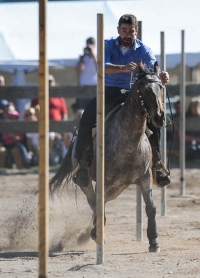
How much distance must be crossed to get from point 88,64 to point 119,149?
9.11 metres

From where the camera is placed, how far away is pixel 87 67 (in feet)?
58.6

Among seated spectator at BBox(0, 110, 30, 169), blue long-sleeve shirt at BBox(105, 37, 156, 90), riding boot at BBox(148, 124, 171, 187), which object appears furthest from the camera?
seated spectator at BBox(0, 110, 30, 169)

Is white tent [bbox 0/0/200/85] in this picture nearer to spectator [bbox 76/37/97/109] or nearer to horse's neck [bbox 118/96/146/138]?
spectator [bbox 76/37/97/109]

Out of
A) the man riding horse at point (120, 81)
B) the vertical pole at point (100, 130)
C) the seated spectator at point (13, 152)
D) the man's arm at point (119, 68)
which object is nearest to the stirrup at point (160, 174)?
the man riding horse at point (120, 81)

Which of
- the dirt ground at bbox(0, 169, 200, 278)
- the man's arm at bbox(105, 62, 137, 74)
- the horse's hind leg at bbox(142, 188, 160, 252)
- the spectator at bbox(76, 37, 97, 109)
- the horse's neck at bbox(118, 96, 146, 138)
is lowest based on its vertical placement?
the dirt ground at bbox(0, 169, 200, 278)

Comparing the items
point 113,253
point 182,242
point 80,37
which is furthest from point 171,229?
point 80,37

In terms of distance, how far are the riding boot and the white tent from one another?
9181 mm

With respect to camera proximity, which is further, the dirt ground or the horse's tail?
the horse's tail

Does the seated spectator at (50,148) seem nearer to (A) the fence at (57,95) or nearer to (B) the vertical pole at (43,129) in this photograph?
(A) the fence at (57,95)

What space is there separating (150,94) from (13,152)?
30.1ft

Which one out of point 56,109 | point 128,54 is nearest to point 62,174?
point 128,54

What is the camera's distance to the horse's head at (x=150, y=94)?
8.12 meters

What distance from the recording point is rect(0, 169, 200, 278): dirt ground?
744cm

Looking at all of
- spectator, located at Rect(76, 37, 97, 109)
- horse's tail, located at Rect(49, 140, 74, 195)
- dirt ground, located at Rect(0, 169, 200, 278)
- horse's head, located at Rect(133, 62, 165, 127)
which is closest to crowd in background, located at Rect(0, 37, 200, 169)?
spectator, located at Rect(76, 37, 97, 109)
